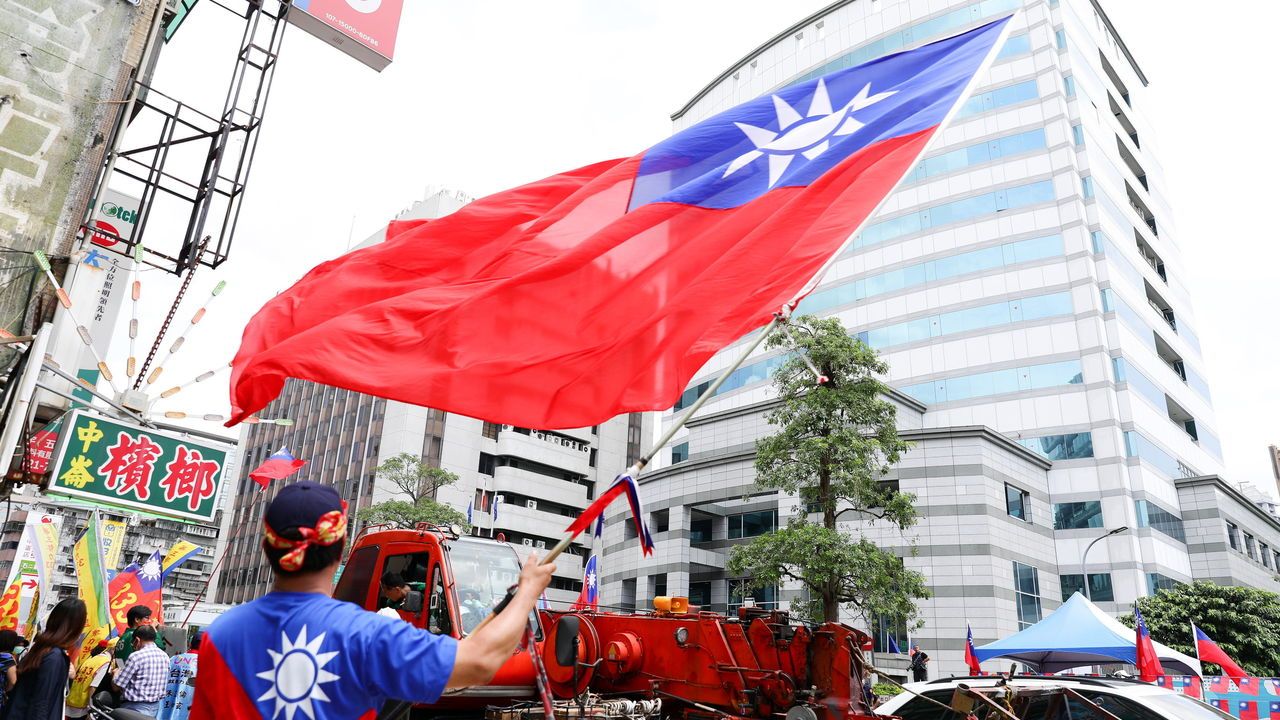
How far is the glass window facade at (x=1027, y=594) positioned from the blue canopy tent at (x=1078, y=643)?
16473 mm

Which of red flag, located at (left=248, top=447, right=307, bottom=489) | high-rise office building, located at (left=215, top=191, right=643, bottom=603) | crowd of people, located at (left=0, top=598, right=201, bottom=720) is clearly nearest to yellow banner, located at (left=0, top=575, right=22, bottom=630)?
crowd of people, located at (left=0, top=598, right=201, bottom=720)

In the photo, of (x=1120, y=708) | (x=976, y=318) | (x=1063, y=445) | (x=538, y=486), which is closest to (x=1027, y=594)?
(x=1063, y=445)

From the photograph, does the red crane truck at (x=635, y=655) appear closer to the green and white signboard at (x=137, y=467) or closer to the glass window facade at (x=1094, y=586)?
the green and white signboard at (x=137, y=467)

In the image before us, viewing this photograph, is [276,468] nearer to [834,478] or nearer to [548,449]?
[834,478]

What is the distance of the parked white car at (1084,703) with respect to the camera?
→ 7148 mm

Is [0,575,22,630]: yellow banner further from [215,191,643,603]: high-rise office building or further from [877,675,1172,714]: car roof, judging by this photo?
[215,191,643,603]: high-rise office building

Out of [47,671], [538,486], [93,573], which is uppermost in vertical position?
[538,486]

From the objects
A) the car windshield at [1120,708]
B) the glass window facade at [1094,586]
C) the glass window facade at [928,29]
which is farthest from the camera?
the glass window facade at [928,29]

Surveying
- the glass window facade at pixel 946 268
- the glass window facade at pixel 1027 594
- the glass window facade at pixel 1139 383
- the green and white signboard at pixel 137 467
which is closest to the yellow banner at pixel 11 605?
the green and white signboard at pixel 137 467

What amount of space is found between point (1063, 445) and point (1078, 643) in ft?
85.1

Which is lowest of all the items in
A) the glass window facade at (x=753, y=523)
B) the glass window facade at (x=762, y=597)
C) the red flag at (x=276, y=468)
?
the glass window facade at (x=762, y=597)

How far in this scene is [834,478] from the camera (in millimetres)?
22359

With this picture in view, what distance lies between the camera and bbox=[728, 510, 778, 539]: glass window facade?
4159 centimetres

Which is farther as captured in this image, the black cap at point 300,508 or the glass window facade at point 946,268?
the glass window facade at point 946,268
